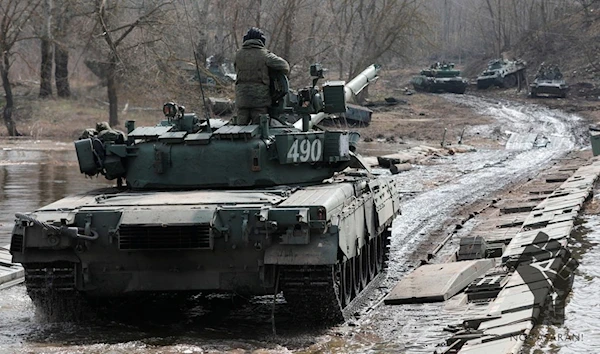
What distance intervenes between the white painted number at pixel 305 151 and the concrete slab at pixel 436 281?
1.72 m

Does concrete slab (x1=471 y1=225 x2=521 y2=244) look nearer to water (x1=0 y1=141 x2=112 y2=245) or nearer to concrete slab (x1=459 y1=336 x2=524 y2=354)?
concrete slab (x1=459 y1=336 x2=524 y2=354)

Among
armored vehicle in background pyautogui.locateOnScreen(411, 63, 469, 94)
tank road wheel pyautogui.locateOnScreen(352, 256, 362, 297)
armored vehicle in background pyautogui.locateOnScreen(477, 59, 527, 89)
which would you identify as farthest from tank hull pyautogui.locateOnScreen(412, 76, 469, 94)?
tank road wheel pyautogui.locateOnScreen(352, 256, 362, 297)

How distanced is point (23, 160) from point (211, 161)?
19.2 m

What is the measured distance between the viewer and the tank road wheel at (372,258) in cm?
1330

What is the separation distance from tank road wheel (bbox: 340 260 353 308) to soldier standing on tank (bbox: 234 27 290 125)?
2113 millimetres

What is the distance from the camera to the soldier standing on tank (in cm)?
1263

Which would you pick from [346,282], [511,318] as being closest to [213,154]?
[346,282]

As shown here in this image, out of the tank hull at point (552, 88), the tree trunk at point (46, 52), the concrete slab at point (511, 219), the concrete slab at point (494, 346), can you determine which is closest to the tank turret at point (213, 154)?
the concrete slab at point (494, 346)

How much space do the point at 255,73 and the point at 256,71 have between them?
3 cm

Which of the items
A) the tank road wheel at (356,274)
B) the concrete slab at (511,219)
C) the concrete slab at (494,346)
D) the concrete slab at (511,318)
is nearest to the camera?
the concrete slab at (494,346)

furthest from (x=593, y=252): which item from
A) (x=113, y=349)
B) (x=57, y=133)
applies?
(x=57, y=133)

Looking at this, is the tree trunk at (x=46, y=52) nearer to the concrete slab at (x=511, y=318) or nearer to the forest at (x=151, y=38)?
the forest at (x=151, y=38)

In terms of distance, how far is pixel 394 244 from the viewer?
1623 centimetres

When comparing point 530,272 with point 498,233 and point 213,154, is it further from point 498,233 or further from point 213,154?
point 498,233
